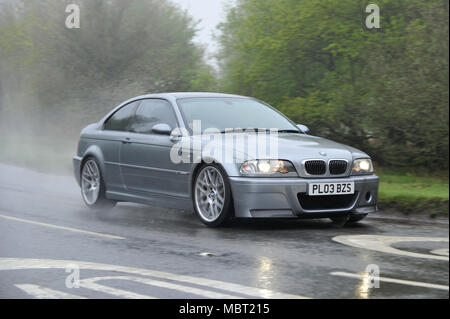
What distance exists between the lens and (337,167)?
927cm

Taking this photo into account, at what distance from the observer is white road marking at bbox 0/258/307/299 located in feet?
18.8

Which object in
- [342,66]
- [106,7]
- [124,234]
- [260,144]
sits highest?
[106,7]

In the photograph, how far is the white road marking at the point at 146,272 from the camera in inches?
226

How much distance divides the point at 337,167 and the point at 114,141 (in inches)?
135

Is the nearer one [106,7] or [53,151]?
[53,151]

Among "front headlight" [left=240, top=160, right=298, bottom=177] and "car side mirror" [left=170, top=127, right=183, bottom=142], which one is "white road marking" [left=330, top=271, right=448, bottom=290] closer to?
"front headlight" [left=240, top=160, right=298, bottom=177]

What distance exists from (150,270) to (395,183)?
7.06 metres

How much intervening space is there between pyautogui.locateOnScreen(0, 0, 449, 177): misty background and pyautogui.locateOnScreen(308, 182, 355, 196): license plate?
4615 millimetres

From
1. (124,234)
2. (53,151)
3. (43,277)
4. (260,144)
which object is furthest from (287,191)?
(53,151)

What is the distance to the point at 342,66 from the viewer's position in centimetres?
1584

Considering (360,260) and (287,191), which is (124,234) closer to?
(287,191)
